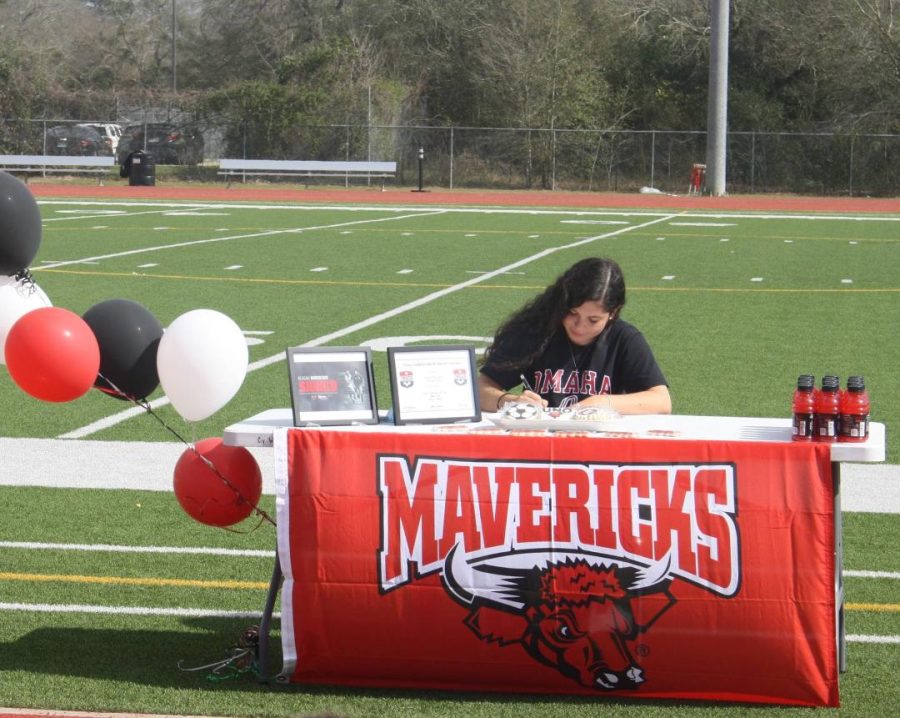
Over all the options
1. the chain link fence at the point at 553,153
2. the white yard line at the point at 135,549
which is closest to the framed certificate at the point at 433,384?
the white yard line at the point at 135,549

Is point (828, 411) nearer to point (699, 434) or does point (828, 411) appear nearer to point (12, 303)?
point (699, 434)

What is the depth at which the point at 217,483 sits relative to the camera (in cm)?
507

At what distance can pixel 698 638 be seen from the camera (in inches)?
184

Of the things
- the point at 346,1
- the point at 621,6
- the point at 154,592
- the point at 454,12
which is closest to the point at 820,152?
the point at 621,6

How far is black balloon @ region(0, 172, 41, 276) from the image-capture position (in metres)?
4.94

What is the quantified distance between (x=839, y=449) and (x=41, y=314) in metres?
2.58

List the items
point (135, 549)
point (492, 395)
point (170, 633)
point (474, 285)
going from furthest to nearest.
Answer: point (474, 285) < point (135, 549) < point (492, 395) < point (170, 633)

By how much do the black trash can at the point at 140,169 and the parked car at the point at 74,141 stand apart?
6.71 meters

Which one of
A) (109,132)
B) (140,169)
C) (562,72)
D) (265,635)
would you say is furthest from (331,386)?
(109,132)

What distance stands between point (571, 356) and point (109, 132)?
4891 cm

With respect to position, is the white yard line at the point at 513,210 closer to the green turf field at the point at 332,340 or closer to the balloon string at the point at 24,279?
the green turf field at the point at 332,340

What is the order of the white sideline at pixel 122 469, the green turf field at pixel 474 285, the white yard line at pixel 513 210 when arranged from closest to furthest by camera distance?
the white sideline at pixel 122 469, the green turf field at pixel 474 285, the white yard line at pixel 513 210

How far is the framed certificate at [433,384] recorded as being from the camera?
5062 mm

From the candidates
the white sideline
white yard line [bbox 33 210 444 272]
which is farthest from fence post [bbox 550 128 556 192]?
the white sideline
